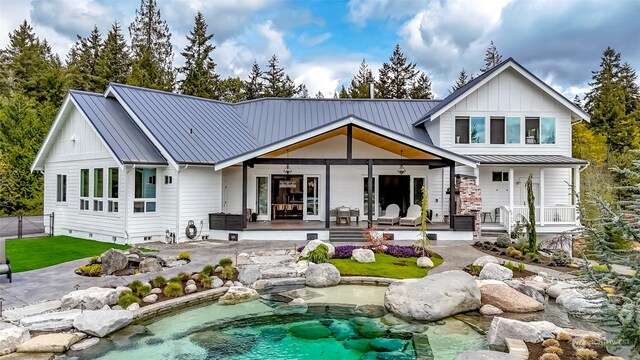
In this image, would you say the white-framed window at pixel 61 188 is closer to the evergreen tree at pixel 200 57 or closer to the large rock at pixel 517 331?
the large rock at pixel 517 331

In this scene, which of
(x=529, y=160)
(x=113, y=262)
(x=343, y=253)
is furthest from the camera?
(x=529, y=160)

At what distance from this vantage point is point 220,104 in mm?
22828

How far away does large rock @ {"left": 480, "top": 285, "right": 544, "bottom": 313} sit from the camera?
28.7ft

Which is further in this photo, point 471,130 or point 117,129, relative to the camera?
point 471,130

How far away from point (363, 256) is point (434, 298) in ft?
12.8

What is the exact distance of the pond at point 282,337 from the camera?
22.6 feet

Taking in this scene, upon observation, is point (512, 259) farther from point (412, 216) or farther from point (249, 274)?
point (249, 274)

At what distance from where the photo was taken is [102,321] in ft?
24.1

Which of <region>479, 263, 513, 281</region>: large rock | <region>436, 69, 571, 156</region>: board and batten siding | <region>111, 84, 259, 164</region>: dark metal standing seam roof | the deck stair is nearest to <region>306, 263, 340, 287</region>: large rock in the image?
<region>479, 263, 513, 281</region>: large rock

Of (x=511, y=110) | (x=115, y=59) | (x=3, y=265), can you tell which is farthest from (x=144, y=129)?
(x=115, y=59)

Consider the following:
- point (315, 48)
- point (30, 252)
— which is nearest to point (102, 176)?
point (30, 252)

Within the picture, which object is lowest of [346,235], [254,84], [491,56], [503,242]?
[503,242]

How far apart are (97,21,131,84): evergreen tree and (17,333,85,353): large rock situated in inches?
1349

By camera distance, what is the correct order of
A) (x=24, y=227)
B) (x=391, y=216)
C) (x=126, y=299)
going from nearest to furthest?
(x=126, y=299)
(x=391, y=216)
(x=24, y=227)
